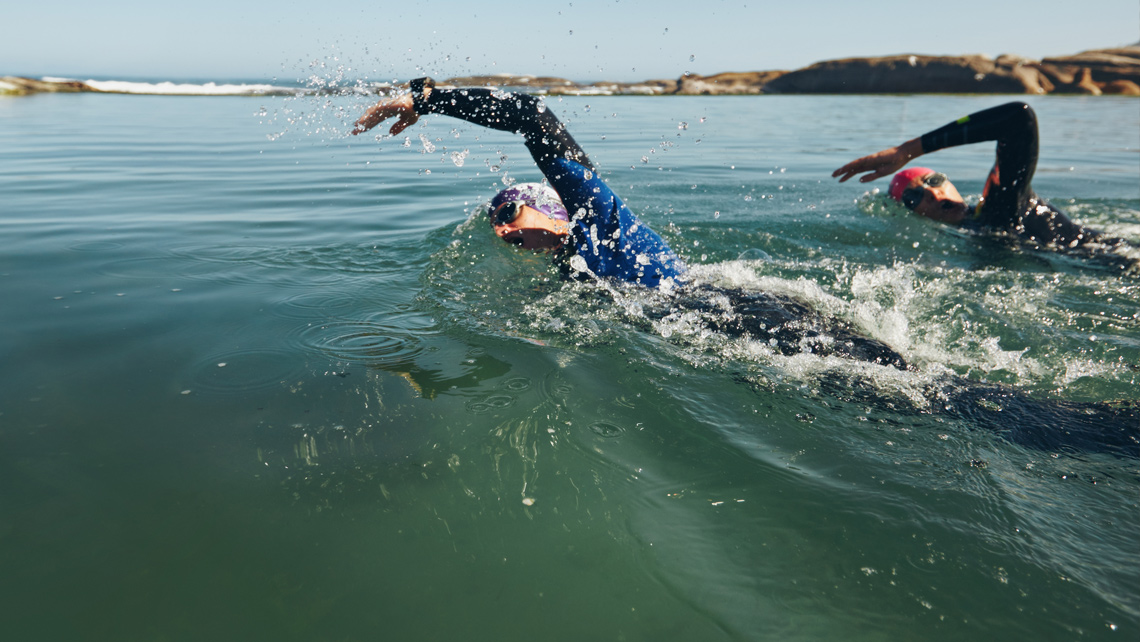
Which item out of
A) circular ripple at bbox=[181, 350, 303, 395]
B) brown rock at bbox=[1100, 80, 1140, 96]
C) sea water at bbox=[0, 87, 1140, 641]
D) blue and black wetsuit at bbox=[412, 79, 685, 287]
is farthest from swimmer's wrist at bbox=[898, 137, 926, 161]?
brown rock at bbox=[1100, 80, 1140, 96]

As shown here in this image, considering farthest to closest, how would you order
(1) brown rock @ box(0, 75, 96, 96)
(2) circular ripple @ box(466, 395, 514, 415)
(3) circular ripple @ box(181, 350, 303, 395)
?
(1) brown rock @ box(0, 75, 96, 96) → (3) circular ripple @ box(181, 350, 303, 395) → (2) circular ripple @ box(466, 395, 514, 415)

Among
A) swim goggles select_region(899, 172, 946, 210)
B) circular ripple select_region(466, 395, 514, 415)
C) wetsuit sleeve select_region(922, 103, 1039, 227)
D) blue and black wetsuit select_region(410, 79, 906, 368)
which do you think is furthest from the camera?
swim goggles select_region(899, 172, 946, 210)

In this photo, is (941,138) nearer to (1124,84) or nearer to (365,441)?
(365,441)

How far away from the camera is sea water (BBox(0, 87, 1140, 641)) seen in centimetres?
173

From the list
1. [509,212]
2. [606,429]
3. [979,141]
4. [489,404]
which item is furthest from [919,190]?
[489,404]

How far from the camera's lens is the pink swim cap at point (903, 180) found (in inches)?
280

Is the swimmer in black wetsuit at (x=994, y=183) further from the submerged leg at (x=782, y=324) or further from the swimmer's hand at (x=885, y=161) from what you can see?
the submerged leg at (x=782, y=324)

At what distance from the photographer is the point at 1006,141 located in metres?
5.11

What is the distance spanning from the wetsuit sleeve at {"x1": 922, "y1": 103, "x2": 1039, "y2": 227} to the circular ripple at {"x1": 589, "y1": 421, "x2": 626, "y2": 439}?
3.62 m

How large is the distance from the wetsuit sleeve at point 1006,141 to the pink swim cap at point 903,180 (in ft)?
4.03

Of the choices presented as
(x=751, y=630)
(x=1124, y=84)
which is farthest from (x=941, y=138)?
(x=1124, y=84)

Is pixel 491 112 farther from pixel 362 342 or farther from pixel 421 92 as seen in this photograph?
pixel 362 342

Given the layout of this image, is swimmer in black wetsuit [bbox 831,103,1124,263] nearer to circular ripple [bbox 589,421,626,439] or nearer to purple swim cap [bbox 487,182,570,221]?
purple swim cap [bbox 487,182,570,221]

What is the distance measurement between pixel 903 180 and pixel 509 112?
5.61 m
